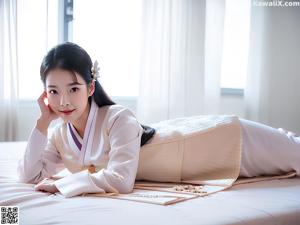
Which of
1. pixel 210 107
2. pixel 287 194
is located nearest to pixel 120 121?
pixel 287 194

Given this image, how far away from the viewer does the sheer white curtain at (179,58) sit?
275cm

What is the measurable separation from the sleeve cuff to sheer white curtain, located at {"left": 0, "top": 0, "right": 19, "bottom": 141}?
147 centimetres

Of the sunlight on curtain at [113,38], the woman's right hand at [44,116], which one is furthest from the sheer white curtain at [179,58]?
the woman's right hand at [44,116]

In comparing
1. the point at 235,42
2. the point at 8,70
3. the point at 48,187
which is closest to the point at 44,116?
the point at 48,187

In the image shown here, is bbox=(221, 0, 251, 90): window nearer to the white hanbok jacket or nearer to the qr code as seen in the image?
the white hanbok jacket

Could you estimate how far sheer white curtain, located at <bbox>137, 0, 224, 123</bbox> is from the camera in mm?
2750

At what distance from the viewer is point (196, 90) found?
9.70 ft

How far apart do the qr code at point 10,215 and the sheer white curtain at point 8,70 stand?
1.61 m

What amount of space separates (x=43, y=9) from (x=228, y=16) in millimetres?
1512

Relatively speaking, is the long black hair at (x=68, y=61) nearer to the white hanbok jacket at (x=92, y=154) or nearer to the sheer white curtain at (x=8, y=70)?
the white hanbok jacket at (x=92, y=154)

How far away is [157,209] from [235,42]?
2.61m

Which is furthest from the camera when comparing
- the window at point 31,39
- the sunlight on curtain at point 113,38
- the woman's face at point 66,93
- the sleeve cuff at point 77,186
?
the sunlight on curtain at point 113,38

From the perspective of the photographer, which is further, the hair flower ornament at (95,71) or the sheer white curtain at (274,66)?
the sheer white curtain at (274,66)

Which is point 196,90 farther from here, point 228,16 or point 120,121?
point 120,121
